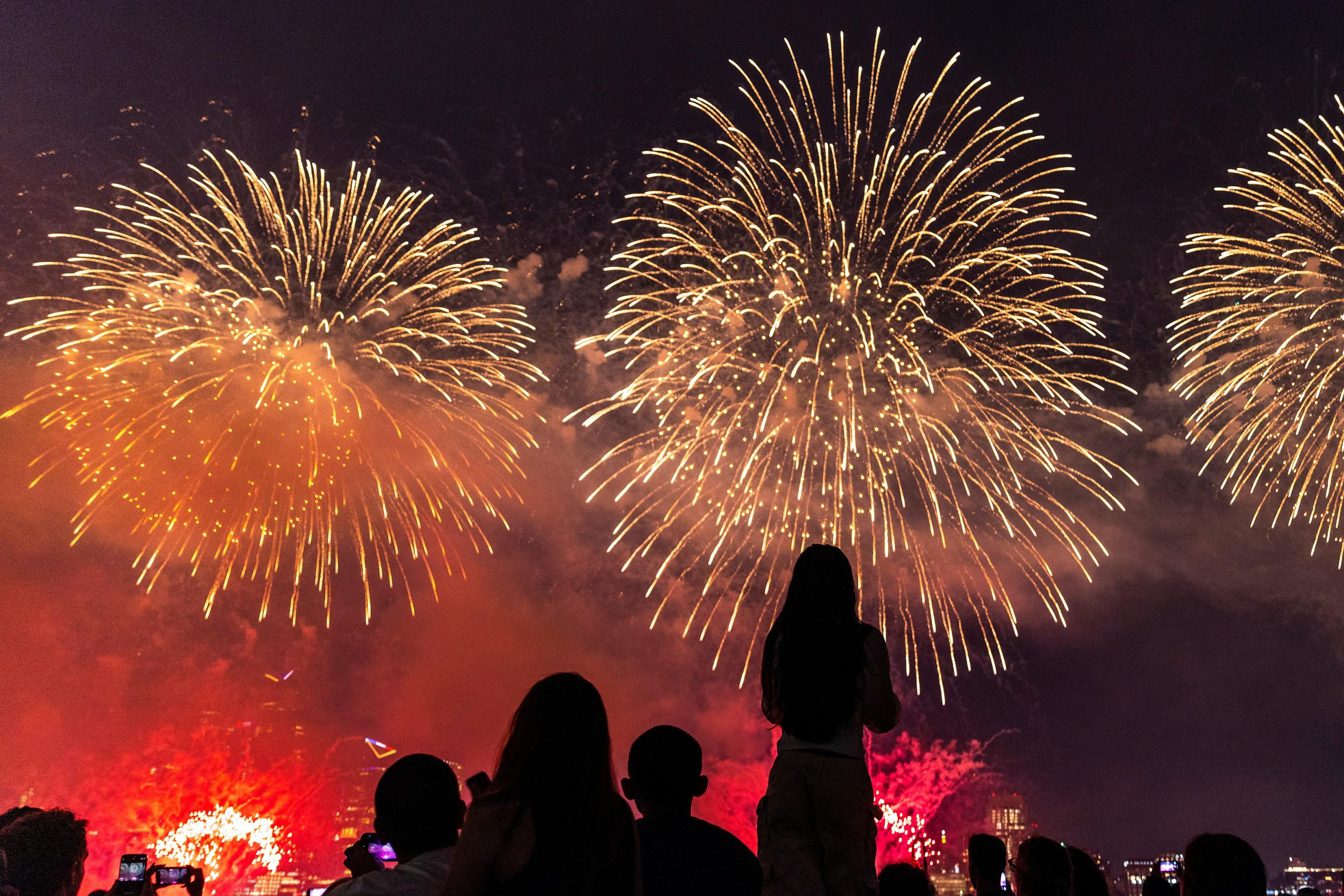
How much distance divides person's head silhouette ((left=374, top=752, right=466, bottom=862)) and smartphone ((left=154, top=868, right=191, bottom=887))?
157 inches

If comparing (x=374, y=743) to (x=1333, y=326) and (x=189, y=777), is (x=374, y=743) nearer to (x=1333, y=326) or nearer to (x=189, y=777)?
(x=189, y=777)

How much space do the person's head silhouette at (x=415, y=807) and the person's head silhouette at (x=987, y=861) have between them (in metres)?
4.51

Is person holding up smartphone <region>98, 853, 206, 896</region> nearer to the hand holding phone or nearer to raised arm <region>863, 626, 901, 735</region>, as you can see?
the hand holding phone

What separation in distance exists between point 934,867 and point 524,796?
59.6 m

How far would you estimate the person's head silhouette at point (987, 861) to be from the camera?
272 inches

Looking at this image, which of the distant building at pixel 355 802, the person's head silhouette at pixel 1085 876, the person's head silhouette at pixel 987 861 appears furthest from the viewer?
the distant building at pixel 355 802

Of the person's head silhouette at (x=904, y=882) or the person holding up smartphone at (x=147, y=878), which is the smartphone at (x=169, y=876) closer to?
the person holding up smartphone at (x=147, y=878)

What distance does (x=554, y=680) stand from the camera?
3602 mm

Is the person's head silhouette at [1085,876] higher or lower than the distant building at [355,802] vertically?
higher

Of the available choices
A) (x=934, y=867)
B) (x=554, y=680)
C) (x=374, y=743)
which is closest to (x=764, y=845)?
(x=554, y=680)

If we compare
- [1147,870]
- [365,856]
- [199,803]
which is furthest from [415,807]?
[199,803]

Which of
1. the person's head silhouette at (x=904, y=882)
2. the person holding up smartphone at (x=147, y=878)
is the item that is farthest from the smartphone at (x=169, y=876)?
the person's head silhouette at (x=904, y=882)

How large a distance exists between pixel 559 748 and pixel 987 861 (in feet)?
16.0

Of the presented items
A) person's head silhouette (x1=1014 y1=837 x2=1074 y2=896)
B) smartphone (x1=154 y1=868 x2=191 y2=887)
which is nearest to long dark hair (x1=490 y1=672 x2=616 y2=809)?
person's head silhouette (x1=1014 y1=837 x2=1074 y2=896)
